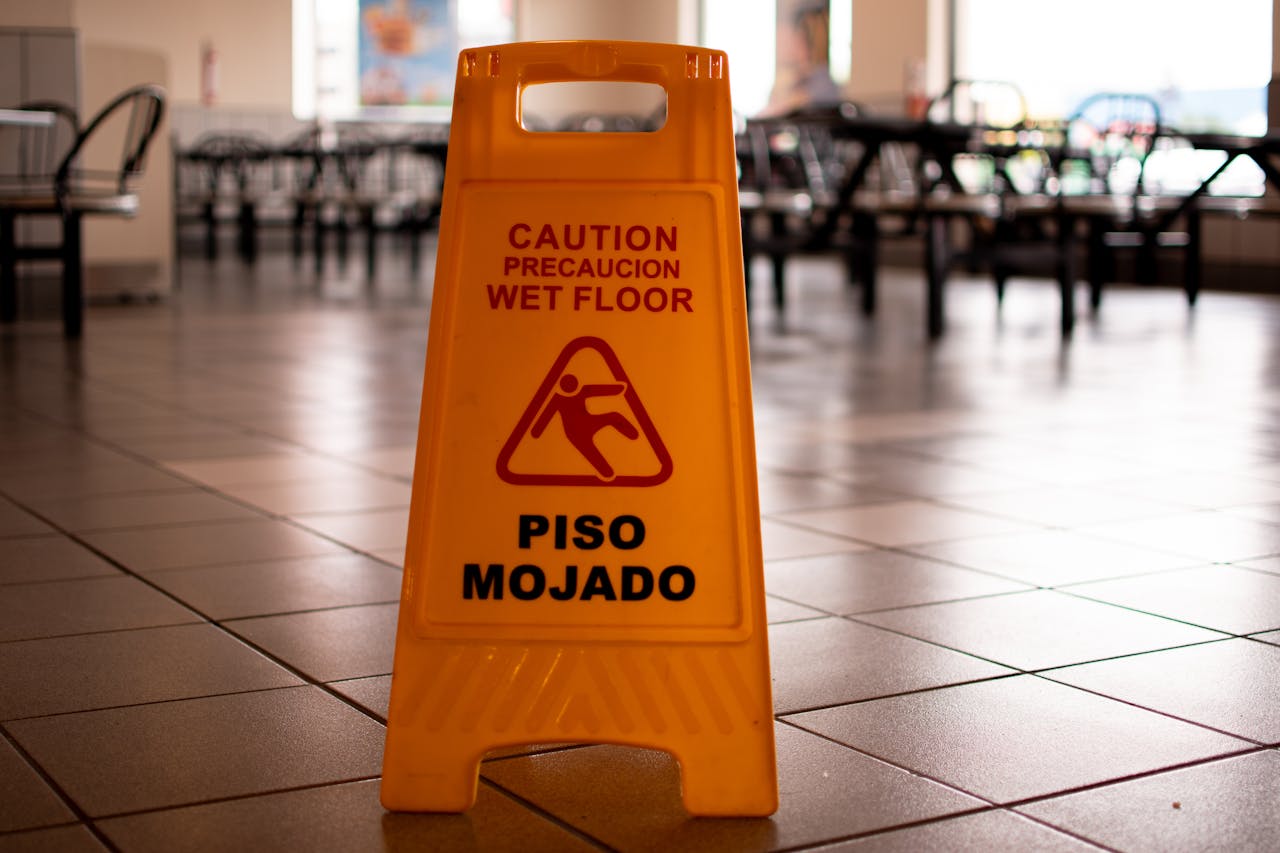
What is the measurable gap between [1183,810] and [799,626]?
2.11ft

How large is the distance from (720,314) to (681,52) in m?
0.22

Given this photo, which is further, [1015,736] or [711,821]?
[1015,736]

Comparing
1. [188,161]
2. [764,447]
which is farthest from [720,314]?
[188,161]

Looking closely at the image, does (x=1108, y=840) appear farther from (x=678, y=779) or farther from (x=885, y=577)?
(x=885, y=577)

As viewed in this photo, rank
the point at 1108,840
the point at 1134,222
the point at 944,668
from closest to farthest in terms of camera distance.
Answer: the point at 1108,840 → the point at 944,668 → the point at 1134,222

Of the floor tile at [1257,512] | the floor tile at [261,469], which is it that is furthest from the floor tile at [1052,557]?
the floor tile at [261,469]

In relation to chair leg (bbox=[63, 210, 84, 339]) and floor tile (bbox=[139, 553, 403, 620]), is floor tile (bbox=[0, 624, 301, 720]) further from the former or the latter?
chair leg (bbox=[63, 210, 84, 339])

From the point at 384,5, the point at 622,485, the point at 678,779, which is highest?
the point at 384,5

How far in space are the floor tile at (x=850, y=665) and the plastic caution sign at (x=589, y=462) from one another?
0.29 m

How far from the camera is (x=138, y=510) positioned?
2.53m

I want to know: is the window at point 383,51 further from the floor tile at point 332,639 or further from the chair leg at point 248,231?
the floor tile at point 332,639

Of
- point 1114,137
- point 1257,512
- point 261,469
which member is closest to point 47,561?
point 261,469

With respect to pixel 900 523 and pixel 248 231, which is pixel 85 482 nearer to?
pixel 900 523

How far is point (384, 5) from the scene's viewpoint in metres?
13.6
